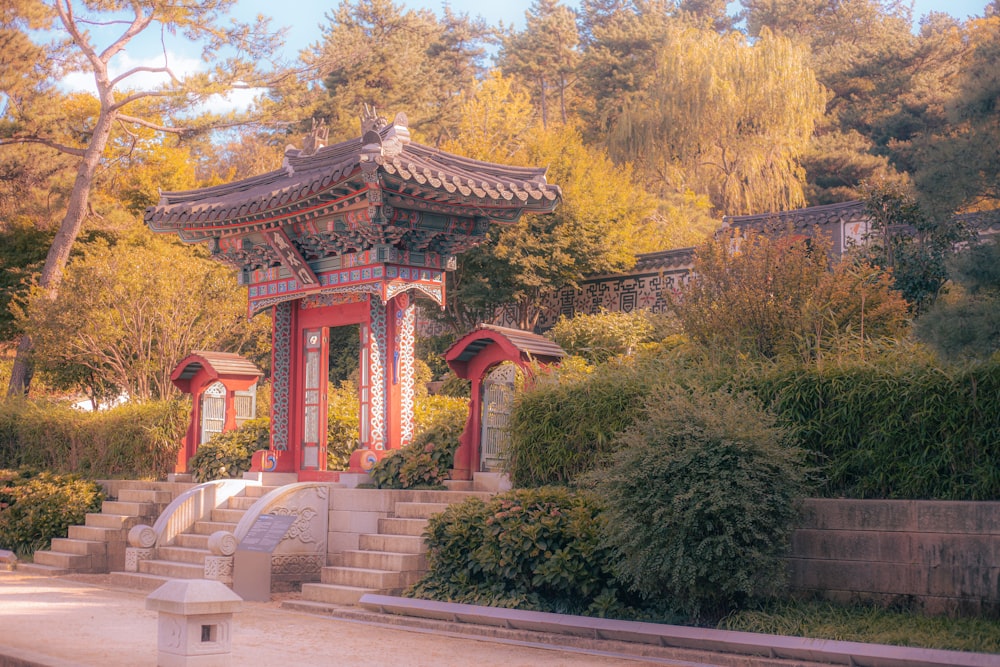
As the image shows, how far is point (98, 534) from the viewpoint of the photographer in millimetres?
17234

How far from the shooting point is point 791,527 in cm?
933

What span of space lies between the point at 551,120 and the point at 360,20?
920 centimetres

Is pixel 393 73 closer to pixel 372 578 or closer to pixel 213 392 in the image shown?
pixel 213 392

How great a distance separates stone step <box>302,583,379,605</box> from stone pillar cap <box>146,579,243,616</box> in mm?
4148

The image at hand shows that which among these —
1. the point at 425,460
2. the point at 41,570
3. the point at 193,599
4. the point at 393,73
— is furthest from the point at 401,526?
the point at 393,73

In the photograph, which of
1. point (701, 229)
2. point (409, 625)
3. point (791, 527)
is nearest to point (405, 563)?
point (409, 625)

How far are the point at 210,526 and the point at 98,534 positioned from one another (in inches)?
113

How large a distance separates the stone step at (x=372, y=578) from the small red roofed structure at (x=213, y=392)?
6.73m

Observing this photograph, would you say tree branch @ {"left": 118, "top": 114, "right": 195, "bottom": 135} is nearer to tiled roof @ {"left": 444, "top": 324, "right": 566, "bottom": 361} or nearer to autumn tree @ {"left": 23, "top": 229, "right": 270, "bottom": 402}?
autumn tree @ {"left": 23, "top": 229, "right": 270, "bottom": 402}

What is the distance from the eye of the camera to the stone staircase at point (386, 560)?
39.2 feet

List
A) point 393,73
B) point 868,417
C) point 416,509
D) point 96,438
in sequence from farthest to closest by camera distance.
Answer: point 393,73, point 96,438, point 416,509, point 868,417

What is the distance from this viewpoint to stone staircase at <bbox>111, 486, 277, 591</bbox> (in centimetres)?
1441

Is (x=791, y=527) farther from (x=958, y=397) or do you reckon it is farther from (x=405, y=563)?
(x=405, y=563)

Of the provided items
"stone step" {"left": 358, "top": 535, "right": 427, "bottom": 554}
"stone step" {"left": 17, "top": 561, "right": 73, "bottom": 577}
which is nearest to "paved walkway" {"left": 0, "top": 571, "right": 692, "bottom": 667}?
"stone step" {"left": 358, "top": 535, "right": 427, "bottom": 554}
